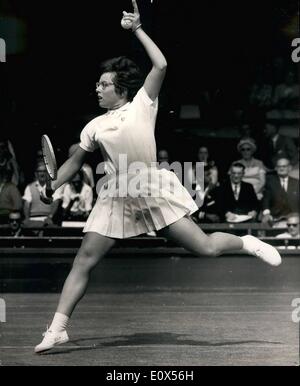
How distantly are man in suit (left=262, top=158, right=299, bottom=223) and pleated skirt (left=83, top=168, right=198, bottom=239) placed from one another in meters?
7.71

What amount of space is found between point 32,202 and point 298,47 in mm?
3927

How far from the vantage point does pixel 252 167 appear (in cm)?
1526

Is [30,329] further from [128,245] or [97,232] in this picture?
[128,245]

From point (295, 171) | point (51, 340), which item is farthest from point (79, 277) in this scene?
point (295, 171)

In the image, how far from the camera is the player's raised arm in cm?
699

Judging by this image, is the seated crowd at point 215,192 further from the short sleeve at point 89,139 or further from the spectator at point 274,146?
the short sleeve at point 89,139

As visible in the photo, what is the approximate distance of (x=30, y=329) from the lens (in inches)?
322

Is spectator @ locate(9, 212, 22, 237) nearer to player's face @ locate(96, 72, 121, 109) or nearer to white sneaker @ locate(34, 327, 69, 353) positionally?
player's face @ locate(96, 72, 121, 109)

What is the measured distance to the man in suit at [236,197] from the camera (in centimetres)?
1454

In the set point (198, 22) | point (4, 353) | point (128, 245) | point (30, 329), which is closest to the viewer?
point (4, 353)

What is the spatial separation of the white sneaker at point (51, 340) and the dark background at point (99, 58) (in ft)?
28.2

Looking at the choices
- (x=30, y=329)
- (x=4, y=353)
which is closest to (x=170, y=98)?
(x=30, y=329)

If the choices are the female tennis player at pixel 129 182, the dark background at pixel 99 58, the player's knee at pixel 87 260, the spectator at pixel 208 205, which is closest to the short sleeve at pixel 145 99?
the female tennis player at pixel 129 182

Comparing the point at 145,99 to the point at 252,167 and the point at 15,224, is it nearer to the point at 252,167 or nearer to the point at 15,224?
the point at 15,224
